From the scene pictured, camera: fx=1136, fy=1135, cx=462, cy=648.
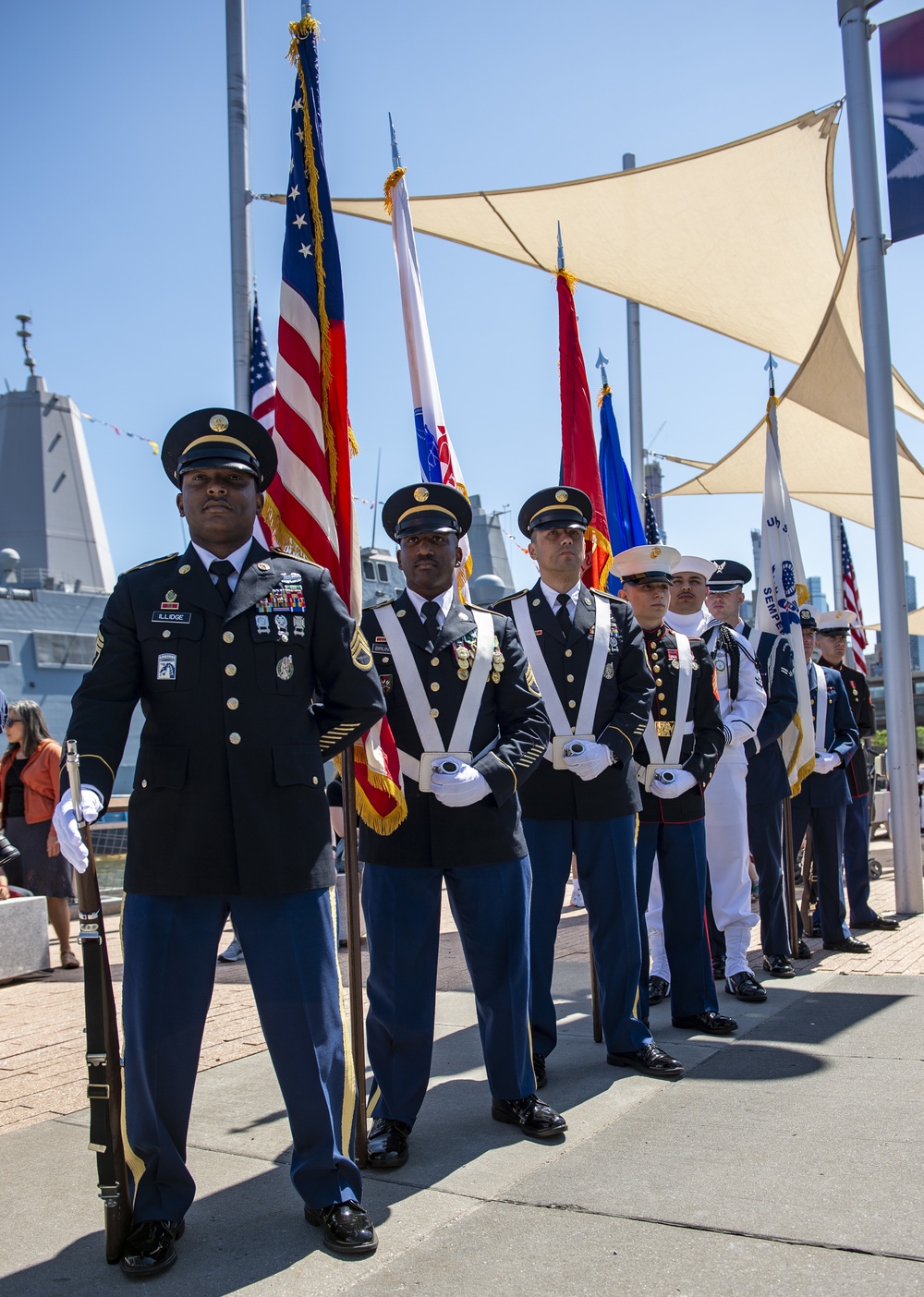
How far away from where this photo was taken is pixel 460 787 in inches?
138

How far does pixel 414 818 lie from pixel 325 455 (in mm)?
1253

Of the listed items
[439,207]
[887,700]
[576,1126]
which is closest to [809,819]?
[887,700]

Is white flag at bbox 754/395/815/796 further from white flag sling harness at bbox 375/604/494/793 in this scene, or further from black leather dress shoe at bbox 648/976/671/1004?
white flag sling harness at bbox 375/604/494/793

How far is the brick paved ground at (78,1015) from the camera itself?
4.34 meters

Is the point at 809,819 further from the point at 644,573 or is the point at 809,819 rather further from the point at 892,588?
the point at 644,573

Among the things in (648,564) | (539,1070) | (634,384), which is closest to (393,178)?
(648,564)

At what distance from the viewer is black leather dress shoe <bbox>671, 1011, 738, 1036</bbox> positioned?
477 centimetres

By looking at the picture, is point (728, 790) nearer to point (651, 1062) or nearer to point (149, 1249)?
point (651, 1062)

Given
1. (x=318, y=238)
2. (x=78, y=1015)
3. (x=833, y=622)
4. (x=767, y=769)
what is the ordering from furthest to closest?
(x=833, y=622)
(x=767, y=769)
(x=78, y=1015)
(x=318, y=238)

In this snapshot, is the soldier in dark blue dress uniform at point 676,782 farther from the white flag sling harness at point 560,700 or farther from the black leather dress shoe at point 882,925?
the black leather dress shoe at point 882,925

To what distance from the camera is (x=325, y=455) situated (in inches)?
151

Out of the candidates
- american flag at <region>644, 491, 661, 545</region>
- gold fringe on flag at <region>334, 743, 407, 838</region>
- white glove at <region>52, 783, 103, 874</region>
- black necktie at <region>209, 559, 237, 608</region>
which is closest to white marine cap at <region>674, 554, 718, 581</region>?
gold fringe on flag at <region>334, 743, 407, 838</region>

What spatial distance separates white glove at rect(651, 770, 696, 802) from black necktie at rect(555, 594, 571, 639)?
92 centimetres

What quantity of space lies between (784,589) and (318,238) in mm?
4285
